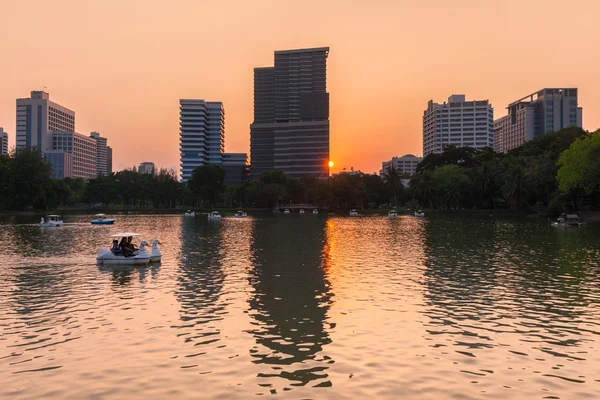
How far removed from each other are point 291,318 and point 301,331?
6.81 ft

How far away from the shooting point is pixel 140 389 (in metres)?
12.3

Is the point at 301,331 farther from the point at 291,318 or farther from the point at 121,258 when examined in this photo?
the point at 121,258

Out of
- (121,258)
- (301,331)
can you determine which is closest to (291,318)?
(301,331)

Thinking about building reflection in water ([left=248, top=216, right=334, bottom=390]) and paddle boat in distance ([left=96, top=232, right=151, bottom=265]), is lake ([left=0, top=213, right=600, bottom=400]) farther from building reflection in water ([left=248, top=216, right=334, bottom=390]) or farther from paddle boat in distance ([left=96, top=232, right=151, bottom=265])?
paddle boat in distance ([left=96, top=232, right=151, bottom=265])

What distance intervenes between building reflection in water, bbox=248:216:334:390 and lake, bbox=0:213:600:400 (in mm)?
83

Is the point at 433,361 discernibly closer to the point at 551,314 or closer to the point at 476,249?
the point at 551,314

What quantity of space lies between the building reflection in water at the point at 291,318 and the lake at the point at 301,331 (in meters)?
0.08

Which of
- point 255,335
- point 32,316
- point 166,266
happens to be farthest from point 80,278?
point 255,335

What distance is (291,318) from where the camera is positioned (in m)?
20.1

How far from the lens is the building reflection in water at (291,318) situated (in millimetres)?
13938

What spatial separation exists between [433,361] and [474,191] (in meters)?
160

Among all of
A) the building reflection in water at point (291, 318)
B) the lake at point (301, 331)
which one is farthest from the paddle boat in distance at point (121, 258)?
the building reflection in water at point (291, 318)

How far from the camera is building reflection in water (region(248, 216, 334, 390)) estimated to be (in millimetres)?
13938

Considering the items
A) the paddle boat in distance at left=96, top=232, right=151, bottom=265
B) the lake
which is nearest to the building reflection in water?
the lake
